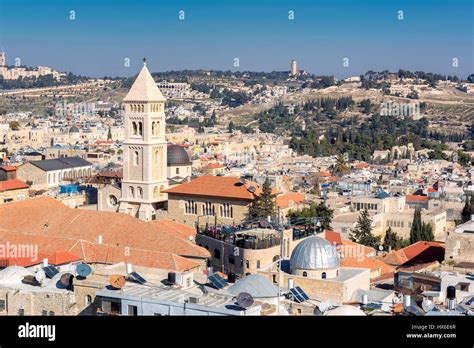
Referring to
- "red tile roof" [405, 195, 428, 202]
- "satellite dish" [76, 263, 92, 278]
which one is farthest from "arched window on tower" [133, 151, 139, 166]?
"red tile roof" [405, 195, 428, 202]

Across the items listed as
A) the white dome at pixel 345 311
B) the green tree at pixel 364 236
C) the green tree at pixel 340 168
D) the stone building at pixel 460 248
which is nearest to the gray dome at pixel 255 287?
the white dome at pixel 345 311

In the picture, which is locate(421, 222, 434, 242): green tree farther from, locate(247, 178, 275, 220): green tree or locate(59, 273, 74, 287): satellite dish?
locate(59, 273, 74, 287): satellite dish

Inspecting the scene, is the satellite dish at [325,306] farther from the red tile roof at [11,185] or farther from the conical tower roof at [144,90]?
the red tile roof at [11,185]

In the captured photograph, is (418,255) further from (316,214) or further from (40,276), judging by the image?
(40,276)

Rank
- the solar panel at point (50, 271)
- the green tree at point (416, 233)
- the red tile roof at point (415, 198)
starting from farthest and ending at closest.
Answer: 1. the red tile roof at point (415, 198)
2. the green tree at point (416, 233)
3. the solar panel at point (50, 271)
